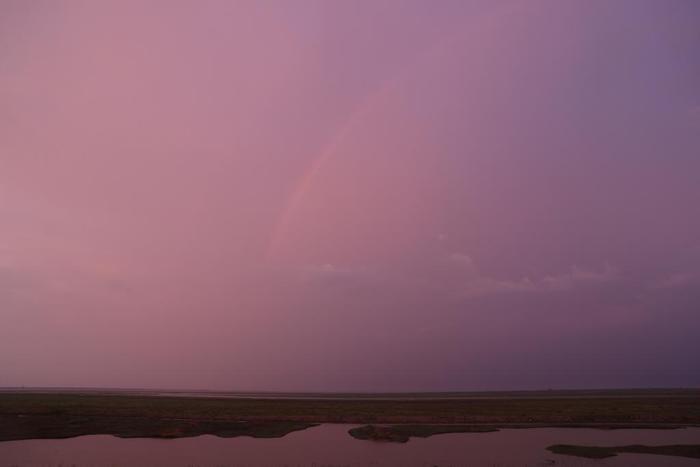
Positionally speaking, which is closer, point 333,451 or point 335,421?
point 333,451

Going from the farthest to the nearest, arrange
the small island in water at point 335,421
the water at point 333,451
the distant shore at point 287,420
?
the distant shore at point 287,420
the small island in water at point 335,421
the water at point 333,451

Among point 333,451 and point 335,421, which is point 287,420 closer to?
point 335,421

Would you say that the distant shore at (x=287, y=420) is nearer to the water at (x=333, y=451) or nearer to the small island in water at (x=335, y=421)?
the small island in water at (x=335, y=421)

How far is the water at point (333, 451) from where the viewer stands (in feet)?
105

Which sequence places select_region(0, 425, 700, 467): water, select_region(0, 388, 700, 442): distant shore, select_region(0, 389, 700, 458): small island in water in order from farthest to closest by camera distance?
1. select_region(0, 388, 700, 442): distant shore
2. select_region(0, 389, 700, 458): small island in water
3. select_region(0, 425, 700, 467): water

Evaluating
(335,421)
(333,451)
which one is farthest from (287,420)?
(333,451)

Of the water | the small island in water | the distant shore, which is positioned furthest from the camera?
the distant shore

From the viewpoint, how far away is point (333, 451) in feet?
120

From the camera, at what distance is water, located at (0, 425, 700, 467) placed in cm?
3206

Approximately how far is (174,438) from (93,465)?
12565mm

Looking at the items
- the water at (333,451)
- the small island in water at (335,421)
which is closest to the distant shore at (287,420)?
the small island in water at (335,421)

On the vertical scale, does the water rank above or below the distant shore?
below

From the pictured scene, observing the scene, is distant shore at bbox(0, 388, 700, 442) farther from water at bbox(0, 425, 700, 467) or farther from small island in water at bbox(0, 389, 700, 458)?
water at bbox(0, 425, 700, 467)

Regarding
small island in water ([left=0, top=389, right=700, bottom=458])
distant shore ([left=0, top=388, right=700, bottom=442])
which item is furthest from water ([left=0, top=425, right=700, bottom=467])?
distant shore ([left=0, top=388, right=700, bottom=442])
